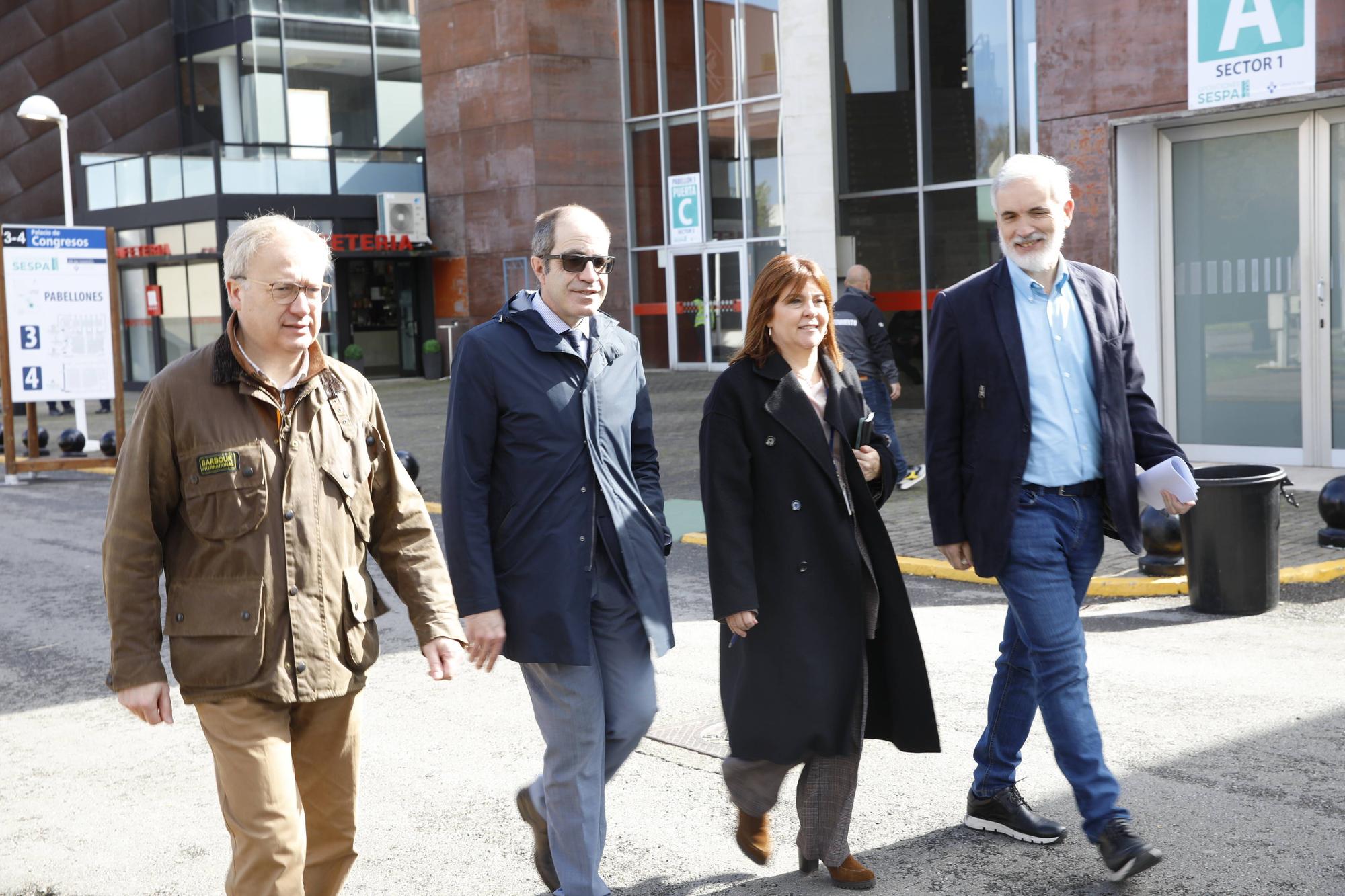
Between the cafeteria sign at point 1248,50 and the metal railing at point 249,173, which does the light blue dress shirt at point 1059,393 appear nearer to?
the cafeteria sign at point 1248,50

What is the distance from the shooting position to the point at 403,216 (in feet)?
105

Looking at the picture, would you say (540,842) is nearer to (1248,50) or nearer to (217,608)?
(217,608)

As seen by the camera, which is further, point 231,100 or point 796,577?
point 231,100

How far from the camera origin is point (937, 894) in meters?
4.05

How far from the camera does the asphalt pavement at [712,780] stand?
14.1 feet

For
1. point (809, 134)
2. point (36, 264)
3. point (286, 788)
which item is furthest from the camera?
point (809, 134)

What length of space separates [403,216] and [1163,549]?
25.8 meters

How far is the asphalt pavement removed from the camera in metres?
4.31

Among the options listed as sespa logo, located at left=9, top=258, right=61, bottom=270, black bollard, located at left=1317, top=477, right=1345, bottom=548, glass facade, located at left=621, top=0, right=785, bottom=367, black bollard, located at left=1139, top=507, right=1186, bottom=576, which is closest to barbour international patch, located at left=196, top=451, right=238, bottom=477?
black bollard, located at left=1139, top=507, right=1186, bottom=576

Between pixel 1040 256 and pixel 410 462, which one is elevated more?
pixel 1040 256

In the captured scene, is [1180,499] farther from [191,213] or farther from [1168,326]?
[191,213]

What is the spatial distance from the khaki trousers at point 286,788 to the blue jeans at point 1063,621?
1949 millimetres

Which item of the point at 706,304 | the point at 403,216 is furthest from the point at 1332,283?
the point at 403,216

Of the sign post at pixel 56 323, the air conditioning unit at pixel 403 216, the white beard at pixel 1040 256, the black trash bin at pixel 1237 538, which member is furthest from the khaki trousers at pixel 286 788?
the air conditioning unit at pixel 403 216
